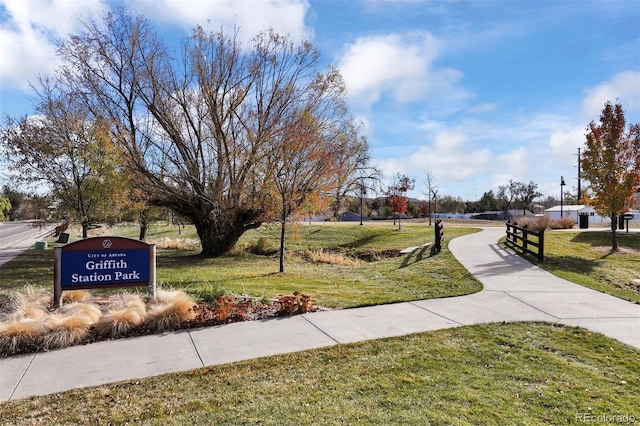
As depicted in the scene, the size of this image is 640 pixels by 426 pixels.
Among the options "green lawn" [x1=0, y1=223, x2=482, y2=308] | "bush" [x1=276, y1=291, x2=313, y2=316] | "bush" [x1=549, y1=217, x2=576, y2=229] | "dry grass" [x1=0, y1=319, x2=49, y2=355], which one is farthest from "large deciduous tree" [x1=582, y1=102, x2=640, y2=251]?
"dry grass" [x1=0, y1=319, x2=49, y2=355]

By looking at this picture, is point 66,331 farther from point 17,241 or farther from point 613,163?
point 17,241

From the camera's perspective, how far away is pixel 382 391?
410cm

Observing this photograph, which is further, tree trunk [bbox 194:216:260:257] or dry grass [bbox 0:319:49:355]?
tree trunk [bbox 194:216:260:257]

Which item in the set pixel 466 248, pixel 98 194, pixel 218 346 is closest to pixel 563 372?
pixel 218 346

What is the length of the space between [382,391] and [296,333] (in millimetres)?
2145

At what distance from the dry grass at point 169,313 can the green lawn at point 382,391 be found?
75.2 inches

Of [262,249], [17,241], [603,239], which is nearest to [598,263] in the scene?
[603,239]

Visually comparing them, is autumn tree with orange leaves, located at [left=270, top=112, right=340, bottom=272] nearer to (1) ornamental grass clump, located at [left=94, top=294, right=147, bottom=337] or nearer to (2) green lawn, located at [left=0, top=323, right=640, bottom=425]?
(1) ornamental grass clump, located at [left=94, top=294, right=147, bottom=337]

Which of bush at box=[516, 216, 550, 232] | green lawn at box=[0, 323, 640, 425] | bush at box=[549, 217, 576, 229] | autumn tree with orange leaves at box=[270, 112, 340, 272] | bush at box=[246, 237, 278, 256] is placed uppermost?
autumn tree with orange leaves at box=[270, 112, 340, 272]

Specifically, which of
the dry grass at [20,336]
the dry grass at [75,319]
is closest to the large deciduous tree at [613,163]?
the dry grass at [75,319]

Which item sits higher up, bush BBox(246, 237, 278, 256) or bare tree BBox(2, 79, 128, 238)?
bare tree BBox(2, 79, 128, 238)

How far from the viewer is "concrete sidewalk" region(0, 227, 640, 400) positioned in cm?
466

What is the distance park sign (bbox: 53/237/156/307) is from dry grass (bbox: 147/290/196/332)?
857mm

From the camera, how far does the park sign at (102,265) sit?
23.0ft
